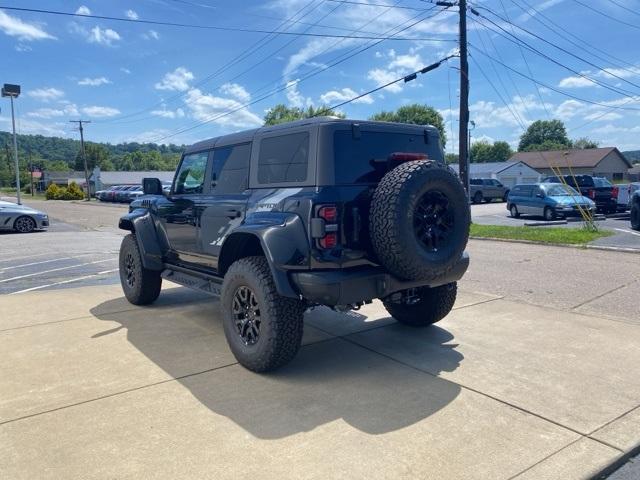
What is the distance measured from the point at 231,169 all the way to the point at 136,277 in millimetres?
2262

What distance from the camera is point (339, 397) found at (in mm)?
3688

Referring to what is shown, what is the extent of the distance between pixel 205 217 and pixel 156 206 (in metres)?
1.35

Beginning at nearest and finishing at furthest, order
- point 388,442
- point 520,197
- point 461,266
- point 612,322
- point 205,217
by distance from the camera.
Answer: point 388,442
point 461,266
point 205,217
point 612,322
point 520,197

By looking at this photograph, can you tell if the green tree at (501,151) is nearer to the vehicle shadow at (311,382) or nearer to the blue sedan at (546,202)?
the blue sedan at (546,202)

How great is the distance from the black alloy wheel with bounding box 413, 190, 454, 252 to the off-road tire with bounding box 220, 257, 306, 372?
1.11m

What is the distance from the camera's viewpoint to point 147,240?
20.0ft

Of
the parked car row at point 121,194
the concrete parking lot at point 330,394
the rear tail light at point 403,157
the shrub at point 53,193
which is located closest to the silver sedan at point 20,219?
the concrete parking lot at point 330,394

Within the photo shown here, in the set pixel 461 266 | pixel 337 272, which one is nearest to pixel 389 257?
pixel 337 272

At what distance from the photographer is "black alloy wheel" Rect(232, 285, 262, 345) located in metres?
4.18

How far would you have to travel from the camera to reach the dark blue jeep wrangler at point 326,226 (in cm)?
378

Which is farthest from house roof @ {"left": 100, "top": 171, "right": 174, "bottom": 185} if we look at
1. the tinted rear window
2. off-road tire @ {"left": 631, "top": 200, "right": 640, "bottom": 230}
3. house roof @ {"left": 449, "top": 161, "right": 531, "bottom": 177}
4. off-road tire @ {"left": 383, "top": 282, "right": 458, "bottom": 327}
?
the tinted rear window

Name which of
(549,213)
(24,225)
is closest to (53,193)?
(24,225)

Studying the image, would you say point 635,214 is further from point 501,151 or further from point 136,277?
point 501,151

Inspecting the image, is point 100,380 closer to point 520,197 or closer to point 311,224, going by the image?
point 311,224
